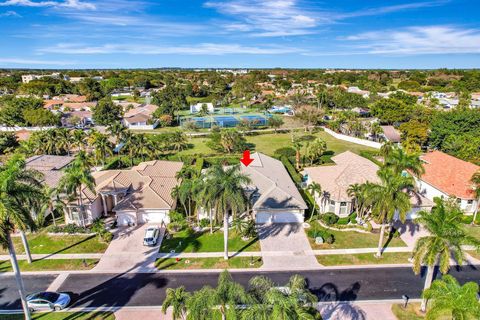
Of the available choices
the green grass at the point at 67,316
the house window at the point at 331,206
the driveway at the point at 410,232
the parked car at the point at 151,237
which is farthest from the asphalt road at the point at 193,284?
→ the house window at the point at 331,206

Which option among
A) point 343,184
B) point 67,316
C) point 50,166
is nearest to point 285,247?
point 343,184

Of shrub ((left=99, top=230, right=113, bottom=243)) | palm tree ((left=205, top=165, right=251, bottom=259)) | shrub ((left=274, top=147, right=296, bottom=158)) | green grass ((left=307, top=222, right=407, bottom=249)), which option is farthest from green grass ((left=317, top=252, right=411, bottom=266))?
shrub ((left=274, top=147, right=296, bottom=158))

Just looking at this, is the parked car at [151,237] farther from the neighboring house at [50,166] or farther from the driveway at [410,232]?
the driveway at [410,232]

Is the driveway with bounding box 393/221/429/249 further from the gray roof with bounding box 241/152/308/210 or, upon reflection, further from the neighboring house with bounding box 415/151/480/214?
the gray roof with bounding box 241/152/308/210

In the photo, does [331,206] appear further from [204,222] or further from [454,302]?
[454,302]

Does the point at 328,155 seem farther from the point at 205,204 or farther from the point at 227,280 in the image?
the point at 227,280
